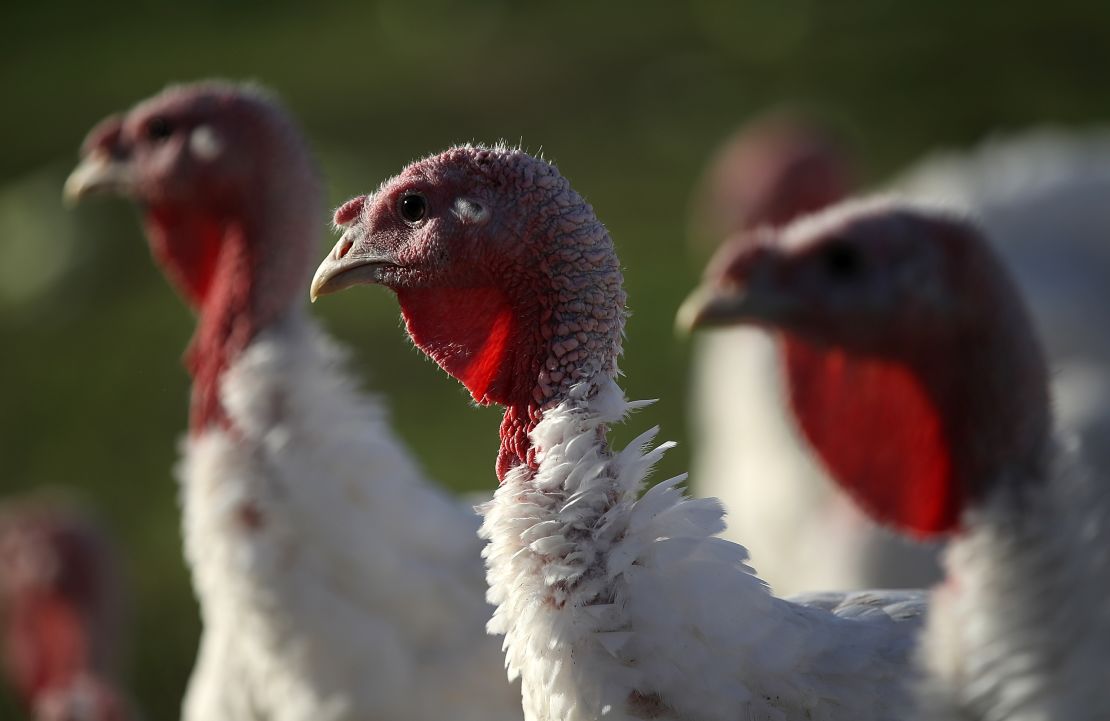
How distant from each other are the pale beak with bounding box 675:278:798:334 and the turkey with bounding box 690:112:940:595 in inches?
25.1

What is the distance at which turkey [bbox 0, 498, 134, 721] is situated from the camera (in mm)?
5035

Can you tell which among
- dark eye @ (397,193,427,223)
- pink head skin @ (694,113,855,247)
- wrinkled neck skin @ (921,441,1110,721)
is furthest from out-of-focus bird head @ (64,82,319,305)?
pink head skin @ (694,113,855,247)

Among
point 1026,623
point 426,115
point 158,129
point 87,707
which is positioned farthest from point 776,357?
point 426,115

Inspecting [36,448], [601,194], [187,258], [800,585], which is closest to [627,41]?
[601,194]

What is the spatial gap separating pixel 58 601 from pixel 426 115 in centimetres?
667

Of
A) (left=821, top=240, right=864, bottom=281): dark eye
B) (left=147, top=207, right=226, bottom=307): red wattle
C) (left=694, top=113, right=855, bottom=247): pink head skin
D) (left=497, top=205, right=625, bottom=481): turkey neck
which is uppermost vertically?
(left=694, top=113, right=855, bottom=247): pink head skin

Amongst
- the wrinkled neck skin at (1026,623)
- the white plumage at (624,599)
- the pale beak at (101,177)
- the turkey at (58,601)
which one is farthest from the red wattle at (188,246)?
the wrinkled neck skin at (1026,623)

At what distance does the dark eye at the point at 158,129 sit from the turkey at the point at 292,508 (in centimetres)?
7

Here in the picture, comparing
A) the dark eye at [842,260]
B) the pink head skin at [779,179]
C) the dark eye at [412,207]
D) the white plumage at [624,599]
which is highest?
the pink head skin at [779,179]

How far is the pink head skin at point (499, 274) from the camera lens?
2.36m

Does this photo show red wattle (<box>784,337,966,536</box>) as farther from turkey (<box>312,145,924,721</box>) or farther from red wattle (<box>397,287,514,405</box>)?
red wattle (<box>397,287,514,405</box>)

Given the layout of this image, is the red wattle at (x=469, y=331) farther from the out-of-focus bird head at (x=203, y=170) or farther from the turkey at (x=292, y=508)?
the out-of-focus bird head at (x=203, y=170)

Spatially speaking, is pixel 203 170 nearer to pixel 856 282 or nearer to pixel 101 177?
pixel 101 177

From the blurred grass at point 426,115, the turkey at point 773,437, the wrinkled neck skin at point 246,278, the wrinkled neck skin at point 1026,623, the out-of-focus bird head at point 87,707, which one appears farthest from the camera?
the blurred grass at point 426,115
